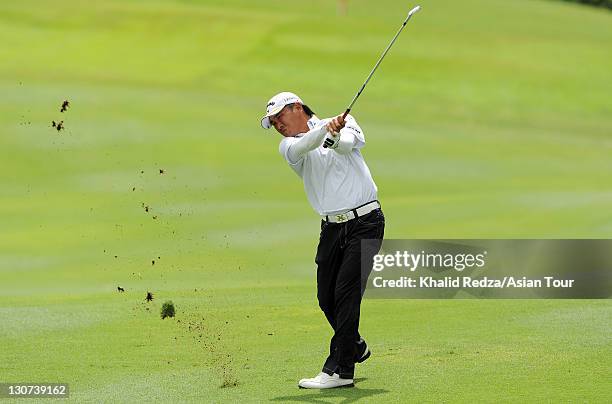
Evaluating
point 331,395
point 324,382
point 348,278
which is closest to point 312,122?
point 348,278

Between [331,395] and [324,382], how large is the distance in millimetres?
353

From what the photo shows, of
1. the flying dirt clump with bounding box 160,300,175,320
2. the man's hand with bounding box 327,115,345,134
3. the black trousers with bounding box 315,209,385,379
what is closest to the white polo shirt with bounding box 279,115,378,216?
the black trousers with bounding box 315,209,385,379

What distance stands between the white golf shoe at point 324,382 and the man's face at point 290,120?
2.10 m

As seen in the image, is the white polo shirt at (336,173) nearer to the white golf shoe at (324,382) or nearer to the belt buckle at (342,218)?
the belt buckle at (342,218)

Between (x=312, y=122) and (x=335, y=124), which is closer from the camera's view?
(x=335, y=124)

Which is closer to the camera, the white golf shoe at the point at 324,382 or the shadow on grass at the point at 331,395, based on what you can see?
the shadow on grass at the point at 331,395

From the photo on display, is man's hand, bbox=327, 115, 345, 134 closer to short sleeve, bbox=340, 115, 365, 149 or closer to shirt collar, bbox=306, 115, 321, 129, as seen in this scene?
short sleeve, bbox=340, 115, 365, 149

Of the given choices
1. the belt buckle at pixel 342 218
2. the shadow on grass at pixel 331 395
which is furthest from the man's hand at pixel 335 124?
the shadow on grass at pixel 331 395

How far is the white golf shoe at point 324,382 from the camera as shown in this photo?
11411 mm

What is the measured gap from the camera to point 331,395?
11102mm

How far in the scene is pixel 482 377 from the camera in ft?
37.6

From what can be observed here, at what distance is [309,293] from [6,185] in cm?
1872

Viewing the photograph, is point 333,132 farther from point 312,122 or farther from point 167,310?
point 167,310

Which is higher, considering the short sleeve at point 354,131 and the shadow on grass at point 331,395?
the short sleeve at point 354,131
